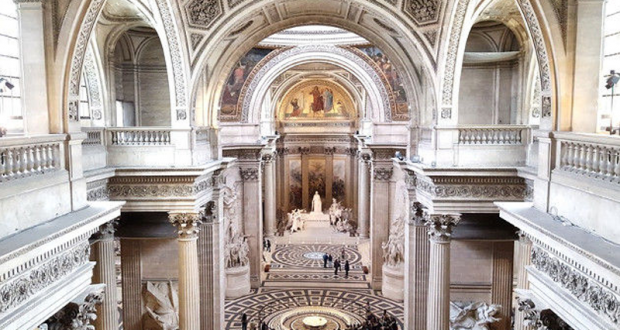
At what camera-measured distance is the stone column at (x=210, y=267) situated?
46.9 ft

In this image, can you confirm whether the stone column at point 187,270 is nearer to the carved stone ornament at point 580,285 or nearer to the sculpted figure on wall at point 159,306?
the sculpted figure on wall at point 159,306

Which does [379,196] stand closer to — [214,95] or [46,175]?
[214,95]

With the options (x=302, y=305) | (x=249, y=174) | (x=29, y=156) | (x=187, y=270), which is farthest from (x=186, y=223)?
(x=249, y=174)

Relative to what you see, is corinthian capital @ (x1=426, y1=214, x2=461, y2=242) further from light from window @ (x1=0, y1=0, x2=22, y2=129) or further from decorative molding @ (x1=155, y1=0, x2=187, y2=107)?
light from window @ (x1=0, y1=0, x2=22, y2=129)

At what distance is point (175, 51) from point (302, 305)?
464 inches

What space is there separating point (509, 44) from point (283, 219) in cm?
2327

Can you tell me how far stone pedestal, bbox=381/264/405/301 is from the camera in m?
21.2

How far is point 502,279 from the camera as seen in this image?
14.3m

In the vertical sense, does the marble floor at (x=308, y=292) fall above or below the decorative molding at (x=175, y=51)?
below

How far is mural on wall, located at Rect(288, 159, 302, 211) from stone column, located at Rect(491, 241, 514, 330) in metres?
25.5

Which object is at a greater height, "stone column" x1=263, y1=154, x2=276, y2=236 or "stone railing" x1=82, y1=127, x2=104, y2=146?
"stone railing" x1=82, y1=127, x2=104, y2=146

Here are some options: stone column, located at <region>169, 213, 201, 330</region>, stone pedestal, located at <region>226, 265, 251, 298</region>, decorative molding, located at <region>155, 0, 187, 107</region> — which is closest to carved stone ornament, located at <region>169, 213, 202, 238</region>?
stone column, located at <region>169, 213, 201, 330</region>

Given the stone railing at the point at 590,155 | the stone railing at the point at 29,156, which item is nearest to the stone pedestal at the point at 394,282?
the stone railing at the point at 590,155

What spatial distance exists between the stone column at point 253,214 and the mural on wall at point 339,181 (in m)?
16.0
